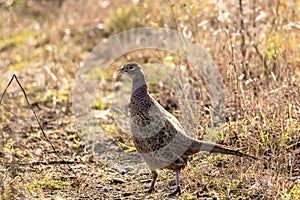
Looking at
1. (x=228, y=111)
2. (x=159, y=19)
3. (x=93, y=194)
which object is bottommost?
(x=93, y=194)

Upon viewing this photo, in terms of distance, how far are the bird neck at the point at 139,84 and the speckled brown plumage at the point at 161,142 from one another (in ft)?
0.52

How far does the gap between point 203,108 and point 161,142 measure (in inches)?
46.9

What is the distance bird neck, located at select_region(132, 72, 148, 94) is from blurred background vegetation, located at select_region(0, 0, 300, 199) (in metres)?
0.81

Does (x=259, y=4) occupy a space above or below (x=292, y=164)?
above

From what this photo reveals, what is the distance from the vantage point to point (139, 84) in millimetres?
5180

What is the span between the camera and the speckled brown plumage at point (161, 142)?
4801 millimetres

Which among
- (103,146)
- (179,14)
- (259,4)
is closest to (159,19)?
(179,14)

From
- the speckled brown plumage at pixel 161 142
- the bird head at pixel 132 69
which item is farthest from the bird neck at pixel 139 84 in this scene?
the speckled brown plumage at pixel 161 142

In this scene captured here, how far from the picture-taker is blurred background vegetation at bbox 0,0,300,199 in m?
4.90

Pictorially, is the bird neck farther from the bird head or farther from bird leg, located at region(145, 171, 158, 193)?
bird leg, located at region(145, 171, 158, 193)

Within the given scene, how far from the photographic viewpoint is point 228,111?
5.81 m

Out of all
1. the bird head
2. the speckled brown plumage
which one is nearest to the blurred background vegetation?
the speckled brown plumage

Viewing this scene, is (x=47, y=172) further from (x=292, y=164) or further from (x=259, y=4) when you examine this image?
(x=259, y=4)

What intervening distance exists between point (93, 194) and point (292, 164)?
169 centimetres
